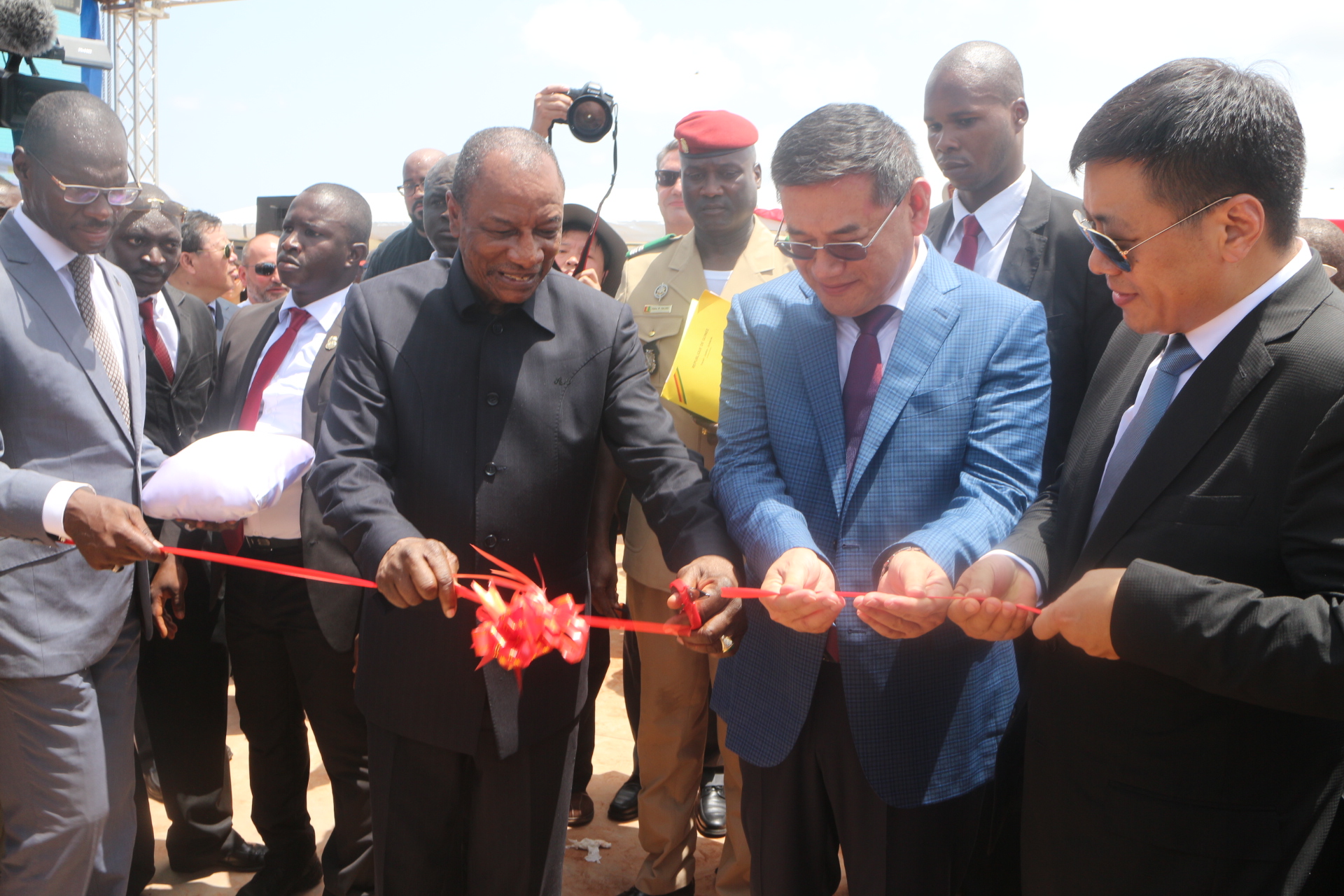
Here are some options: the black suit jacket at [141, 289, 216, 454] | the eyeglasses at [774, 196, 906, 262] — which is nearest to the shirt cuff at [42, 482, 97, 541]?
the black suit jacket at [141, 289, 216, 454]

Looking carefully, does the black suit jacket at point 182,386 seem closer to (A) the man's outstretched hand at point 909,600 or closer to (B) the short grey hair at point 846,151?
(B) the short grey hair at point 846,151

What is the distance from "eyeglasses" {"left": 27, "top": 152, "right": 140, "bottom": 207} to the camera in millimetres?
3096

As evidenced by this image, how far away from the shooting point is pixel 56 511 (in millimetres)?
2656

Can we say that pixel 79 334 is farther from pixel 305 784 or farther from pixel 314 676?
pixel 305 784

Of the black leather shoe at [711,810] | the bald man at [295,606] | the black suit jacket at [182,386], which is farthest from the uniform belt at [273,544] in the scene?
the black leather shoe at [711,810]

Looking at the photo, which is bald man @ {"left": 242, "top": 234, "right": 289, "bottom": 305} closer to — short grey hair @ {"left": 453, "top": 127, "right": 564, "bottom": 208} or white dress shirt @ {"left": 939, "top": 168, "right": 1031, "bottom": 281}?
short grey hair @ {"left": 453, "top": 127, "right": 564, "bottom": 208}

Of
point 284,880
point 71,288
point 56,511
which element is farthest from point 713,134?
point 284,880

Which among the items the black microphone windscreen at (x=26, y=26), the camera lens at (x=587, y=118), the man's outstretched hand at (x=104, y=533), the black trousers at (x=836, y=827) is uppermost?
the black microphone windscreen at (x=26, y=26)

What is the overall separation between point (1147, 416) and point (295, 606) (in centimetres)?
302

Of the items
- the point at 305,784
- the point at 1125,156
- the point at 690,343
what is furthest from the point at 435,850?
the point at 1125,156

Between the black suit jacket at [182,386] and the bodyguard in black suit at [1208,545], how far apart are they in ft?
12.5

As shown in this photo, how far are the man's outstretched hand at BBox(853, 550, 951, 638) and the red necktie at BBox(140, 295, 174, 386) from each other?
3735mm

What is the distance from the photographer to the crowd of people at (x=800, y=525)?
184cm

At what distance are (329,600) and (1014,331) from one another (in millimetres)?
2406
